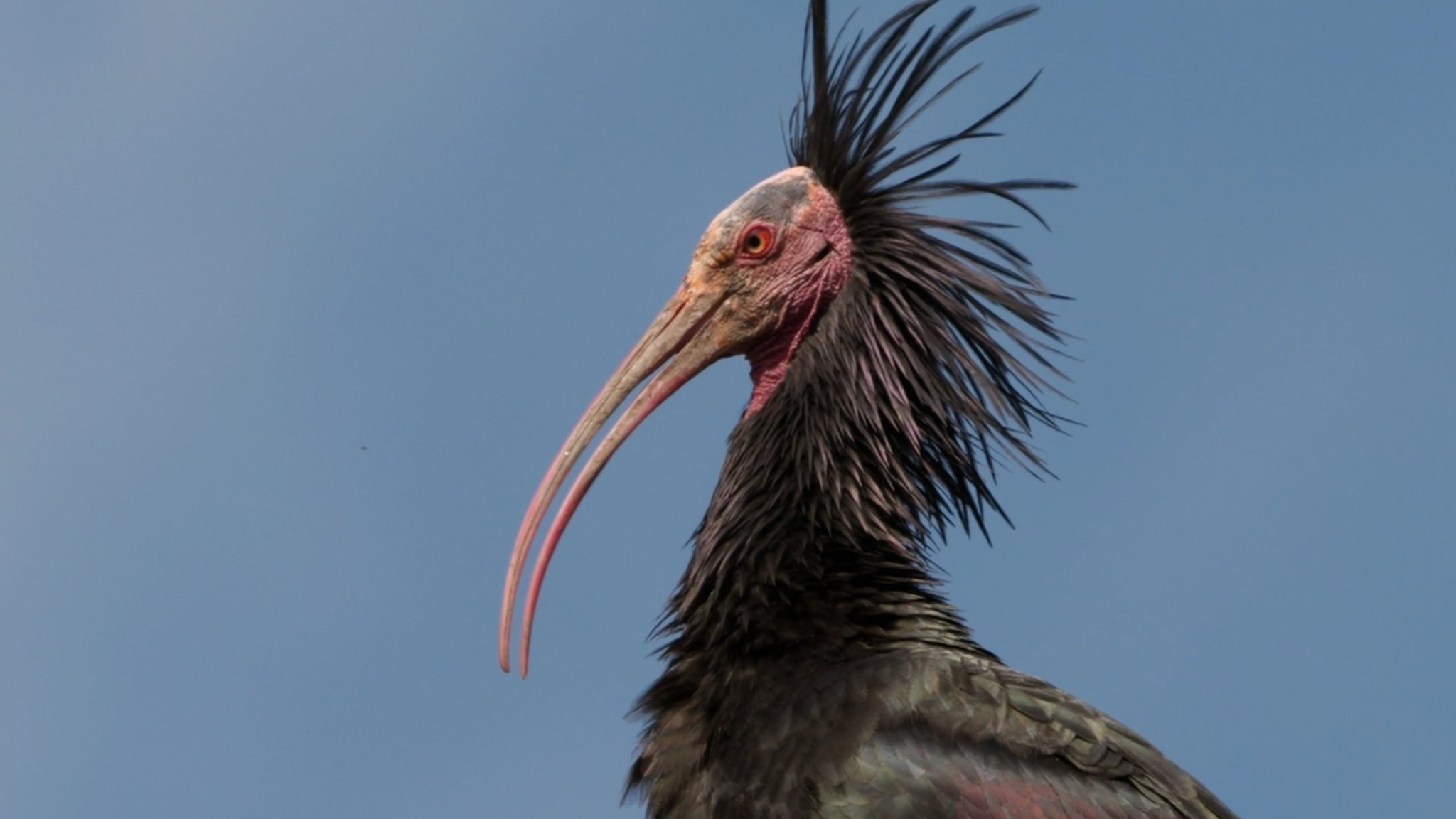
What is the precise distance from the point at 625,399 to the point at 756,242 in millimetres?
840

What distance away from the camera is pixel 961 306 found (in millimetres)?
7828

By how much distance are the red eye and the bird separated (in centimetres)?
1

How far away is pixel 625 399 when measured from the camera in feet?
26.2

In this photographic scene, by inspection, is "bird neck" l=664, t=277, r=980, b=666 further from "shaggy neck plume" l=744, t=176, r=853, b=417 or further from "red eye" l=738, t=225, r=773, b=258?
"red eye" l=738, t=225, r=773, b=258

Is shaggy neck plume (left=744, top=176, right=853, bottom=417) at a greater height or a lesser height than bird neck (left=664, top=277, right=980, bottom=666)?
greater

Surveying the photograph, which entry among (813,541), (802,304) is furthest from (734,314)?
(813,541)

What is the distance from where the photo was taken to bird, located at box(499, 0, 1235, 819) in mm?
6289

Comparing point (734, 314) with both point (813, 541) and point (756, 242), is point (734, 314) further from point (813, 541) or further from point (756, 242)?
point (813, 541)

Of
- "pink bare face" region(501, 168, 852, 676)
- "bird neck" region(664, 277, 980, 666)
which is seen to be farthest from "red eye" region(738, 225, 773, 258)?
"bird neck" region(664, 277, 980, 666)

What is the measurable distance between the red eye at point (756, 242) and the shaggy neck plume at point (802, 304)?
0.52ft

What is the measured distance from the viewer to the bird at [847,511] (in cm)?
629

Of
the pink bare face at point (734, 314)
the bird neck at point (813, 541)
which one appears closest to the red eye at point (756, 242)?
the pink bare face at point (734, 314)

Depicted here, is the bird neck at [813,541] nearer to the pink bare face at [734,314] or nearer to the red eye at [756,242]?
the pink bare face at [734,314]

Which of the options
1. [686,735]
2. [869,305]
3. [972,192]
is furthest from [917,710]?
[972,192]
